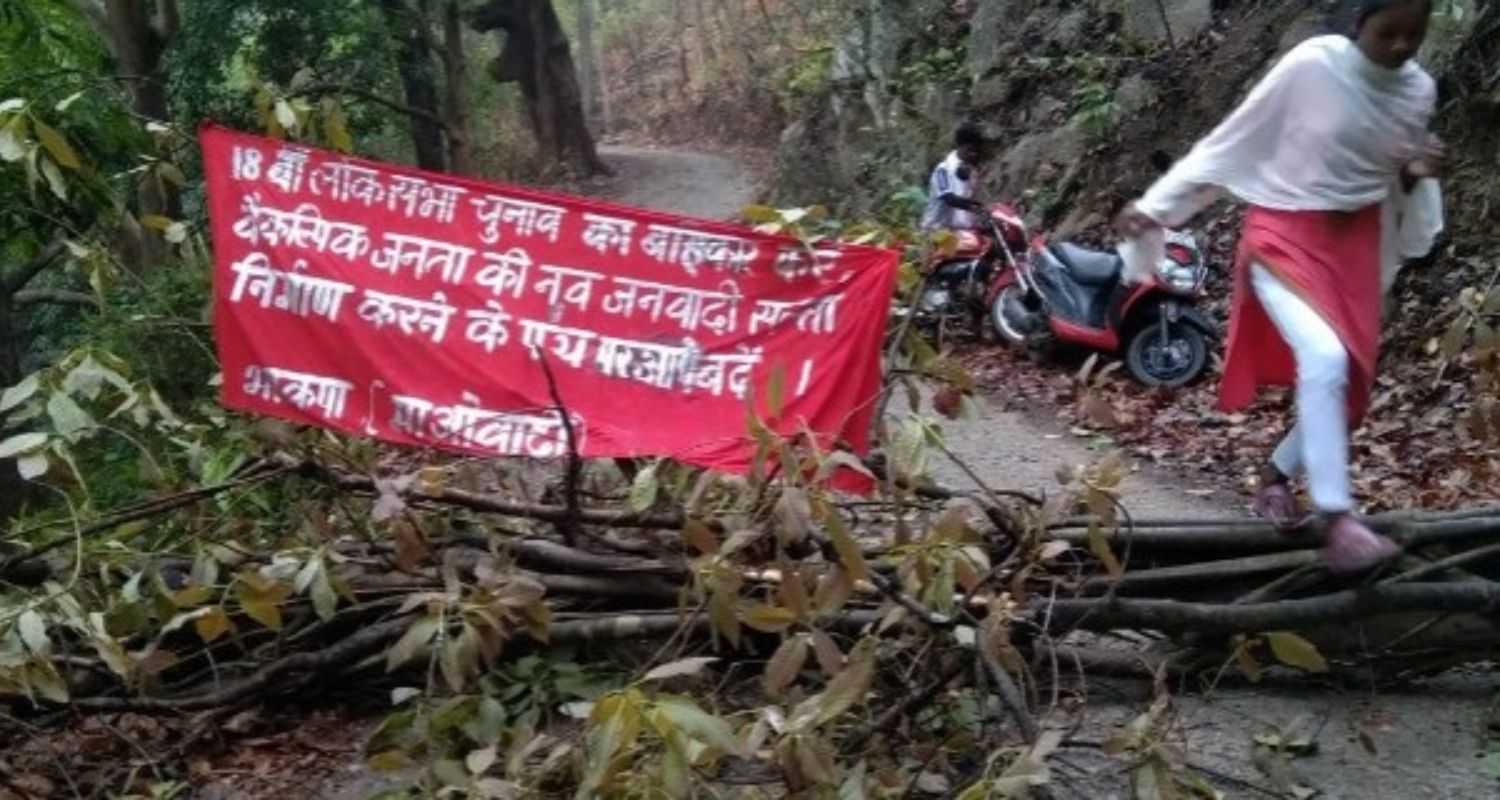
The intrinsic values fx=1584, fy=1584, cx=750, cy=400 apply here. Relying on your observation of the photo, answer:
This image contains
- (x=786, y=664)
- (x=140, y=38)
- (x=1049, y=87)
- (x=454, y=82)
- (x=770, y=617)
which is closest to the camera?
(x=786, y=664)

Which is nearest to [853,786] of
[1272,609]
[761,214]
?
[1272,609]

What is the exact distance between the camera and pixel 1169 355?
9.60 meters

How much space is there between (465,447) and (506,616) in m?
0.99

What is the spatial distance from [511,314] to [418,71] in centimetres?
1493

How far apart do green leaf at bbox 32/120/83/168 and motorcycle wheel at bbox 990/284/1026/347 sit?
7379mm

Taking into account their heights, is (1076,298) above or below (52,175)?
below

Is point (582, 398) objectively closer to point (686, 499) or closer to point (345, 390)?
point (686, 499)

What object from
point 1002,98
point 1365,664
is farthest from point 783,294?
point 1002,98

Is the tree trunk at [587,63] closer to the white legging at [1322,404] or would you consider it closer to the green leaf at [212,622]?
the green leaf at [212,622]

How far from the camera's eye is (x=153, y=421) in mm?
5359

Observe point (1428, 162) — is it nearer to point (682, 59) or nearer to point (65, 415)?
point (65, 415)

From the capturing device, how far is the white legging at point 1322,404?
3924 millimetres

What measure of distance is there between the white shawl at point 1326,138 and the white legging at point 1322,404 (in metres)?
0.33

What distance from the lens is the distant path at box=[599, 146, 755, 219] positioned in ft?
80.6
